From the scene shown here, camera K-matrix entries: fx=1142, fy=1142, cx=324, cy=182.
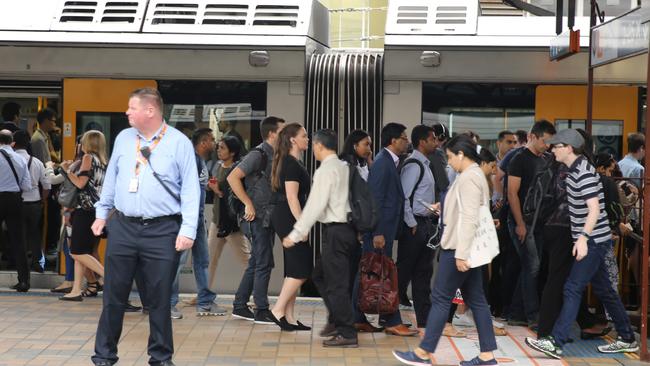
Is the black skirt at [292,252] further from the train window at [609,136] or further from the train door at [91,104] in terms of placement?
the train window at [609,136]

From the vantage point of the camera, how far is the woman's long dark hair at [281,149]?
8.78 metres

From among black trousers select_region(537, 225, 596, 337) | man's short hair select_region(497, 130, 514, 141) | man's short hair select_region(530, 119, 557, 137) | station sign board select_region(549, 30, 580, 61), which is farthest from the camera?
man's short hair select_region(497, 130, 514, 141)

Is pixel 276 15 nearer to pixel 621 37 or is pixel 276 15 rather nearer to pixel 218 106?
pixel 218 106

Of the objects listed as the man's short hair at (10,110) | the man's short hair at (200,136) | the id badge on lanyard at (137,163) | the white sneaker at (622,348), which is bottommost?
the white sneaker at (622,348)

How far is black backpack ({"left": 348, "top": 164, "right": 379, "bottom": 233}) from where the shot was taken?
26.9ft

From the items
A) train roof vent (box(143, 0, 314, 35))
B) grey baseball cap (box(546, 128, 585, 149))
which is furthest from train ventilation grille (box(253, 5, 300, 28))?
grey baseball cap (box(546, 128, 585, 149))

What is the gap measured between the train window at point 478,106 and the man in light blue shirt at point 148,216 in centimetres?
422

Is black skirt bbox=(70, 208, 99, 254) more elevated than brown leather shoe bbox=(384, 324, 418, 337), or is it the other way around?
black skirt bbox=(70, 208, 99, 254)

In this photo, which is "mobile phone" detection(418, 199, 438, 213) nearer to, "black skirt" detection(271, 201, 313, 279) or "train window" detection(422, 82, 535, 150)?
"black skirt" detection(271, 201, 313, 279)

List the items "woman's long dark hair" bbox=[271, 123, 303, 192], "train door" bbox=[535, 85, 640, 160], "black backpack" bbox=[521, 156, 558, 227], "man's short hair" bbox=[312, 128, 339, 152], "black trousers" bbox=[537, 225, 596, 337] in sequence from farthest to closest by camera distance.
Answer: "train door" bbox=[535, 85, 640, 160] < "woman's long dark hair" bbox=[271, 123, 303, 192] < "black backpack" bbox=[521, 156, 558, 227] < "man's short hair" bbox=[312, 128, 339, 152] < "black trousers" bbox=[537, 225, 596, 337]

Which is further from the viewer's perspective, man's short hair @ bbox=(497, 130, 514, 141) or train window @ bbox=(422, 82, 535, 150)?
train window @ bbox=(422, 82, 535, 150)

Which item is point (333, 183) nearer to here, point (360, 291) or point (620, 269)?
point (360, 291)

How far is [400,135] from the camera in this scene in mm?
8984

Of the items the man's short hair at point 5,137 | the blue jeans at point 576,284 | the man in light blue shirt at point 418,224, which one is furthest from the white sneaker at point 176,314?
Result: the blue jeans at point 576,284
